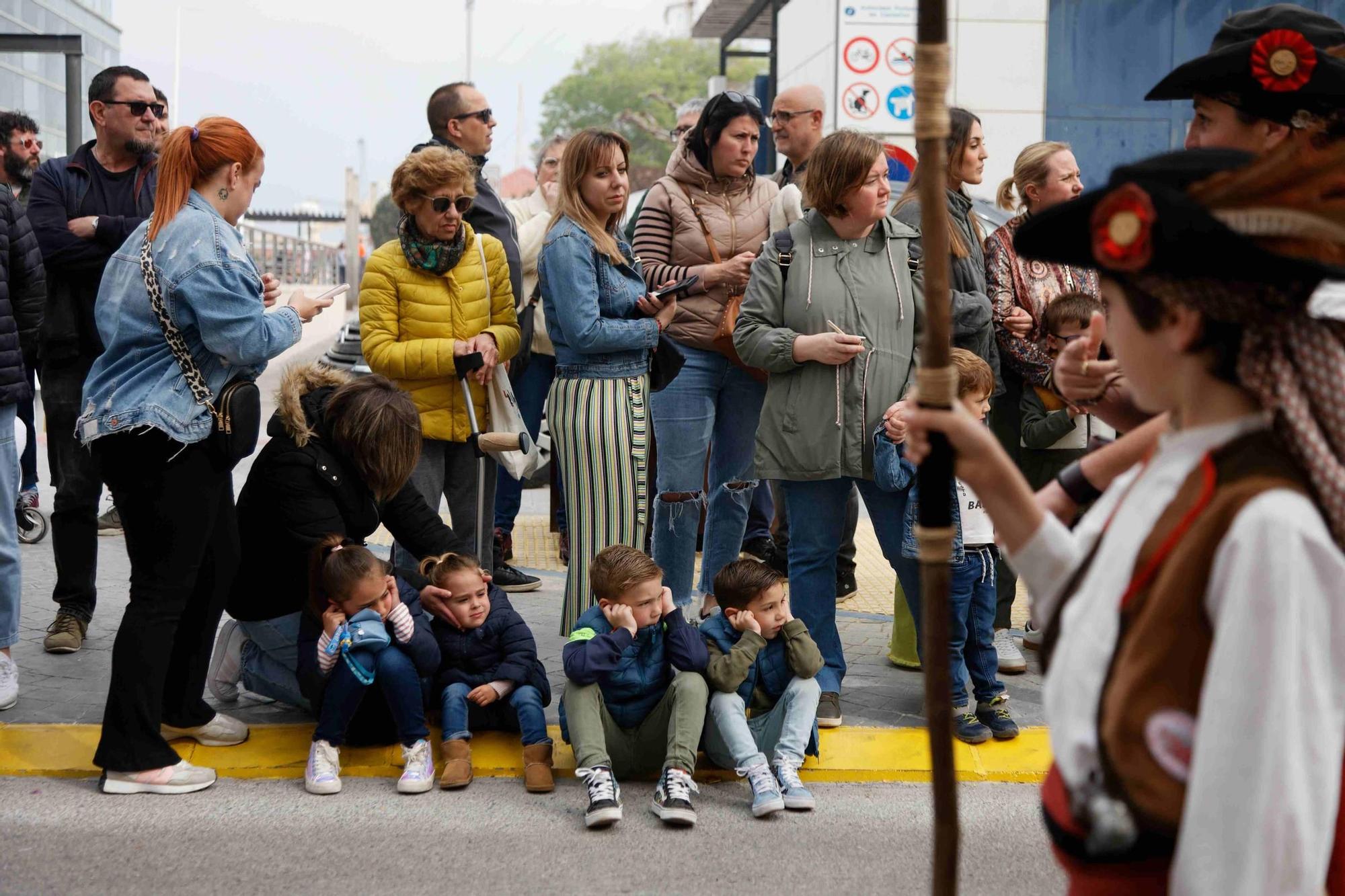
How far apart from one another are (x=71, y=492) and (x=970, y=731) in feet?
11.3

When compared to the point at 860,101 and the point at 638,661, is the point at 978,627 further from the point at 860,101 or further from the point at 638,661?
the point at 860,101

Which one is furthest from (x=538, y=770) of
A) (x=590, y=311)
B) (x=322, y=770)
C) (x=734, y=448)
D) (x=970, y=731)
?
(x=734, y=448)

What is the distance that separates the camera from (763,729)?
4863 mm

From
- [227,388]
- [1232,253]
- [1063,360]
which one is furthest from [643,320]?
[1232,253]

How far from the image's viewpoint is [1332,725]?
175cm

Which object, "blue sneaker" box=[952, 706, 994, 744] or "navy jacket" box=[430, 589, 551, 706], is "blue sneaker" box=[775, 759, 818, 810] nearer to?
"blue sneaker" box=[952, 706, 994, 744]

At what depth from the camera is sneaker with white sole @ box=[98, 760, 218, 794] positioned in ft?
15.0

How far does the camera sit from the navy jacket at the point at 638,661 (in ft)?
15.2

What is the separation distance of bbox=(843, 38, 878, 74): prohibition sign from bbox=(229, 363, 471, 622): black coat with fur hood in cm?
1023

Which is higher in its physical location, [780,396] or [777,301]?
[777,301]

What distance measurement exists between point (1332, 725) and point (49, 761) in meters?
4.16

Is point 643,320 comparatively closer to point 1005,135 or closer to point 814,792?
point 814,792

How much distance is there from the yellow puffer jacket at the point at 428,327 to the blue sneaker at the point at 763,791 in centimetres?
198

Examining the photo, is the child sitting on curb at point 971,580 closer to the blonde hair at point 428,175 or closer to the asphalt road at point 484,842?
the asphalt road at point 484,842
